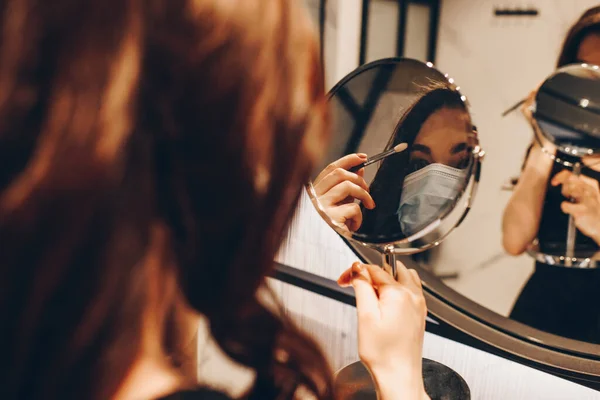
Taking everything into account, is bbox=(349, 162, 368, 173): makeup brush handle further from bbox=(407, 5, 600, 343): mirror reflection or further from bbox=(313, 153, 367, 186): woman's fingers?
bbox=(407, 5, 600, 343): mirror reflection

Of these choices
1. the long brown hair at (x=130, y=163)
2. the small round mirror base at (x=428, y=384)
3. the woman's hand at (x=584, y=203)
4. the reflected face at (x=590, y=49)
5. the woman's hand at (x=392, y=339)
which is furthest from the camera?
the reflected face at (x=590, y=49)

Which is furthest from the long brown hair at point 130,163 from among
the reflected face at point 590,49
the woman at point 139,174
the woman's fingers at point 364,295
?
the reflected face at point 590,49

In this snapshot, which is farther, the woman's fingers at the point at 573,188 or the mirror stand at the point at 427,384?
the woman's fingers at the point at 573,188

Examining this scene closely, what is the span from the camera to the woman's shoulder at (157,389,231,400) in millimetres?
313

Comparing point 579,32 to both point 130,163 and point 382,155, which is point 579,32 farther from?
point 130,163

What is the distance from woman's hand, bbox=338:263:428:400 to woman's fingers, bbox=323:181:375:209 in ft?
0.27

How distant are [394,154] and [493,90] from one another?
4.13ft

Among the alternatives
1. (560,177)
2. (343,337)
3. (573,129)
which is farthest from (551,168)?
(343,337)

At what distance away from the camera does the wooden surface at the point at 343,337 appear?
0.55 metres

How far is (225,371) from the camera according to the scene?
26.3 inches

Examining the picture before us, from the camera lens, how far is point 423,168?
1.41 ft

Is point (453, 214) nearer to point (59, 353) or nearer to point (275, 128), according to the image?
point (275, 128)

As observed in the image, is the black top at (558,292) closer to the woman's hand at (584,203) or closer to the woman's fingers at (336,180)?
the woman's hand at (584,203)

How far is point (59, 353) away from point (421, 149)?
0.31m
